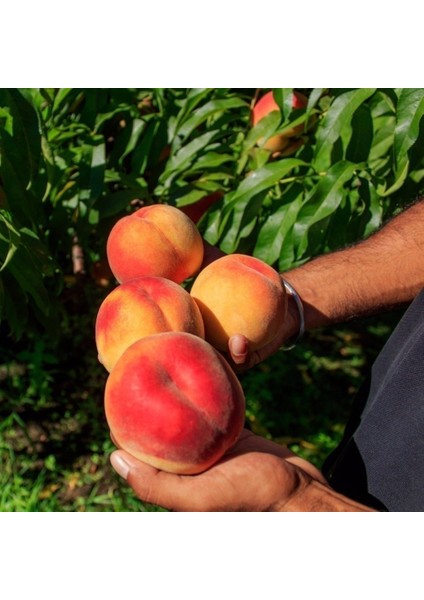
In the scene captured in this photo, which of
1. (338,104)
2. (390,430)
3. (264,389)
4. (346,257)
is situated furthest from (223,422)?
(264,389)

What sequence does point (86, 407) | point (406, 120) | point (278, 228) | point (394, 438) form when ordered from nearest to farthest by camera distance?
point (394, 438)
point (406, 120)
point (278, 228)
point (86, 407)

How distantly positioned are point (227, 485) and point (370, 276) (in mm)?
→ 820

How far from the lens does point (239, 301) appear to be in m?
1.45

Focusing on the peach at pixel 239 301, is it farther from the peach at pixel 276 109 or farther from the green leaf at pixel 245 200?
the peach at pixel 276 109

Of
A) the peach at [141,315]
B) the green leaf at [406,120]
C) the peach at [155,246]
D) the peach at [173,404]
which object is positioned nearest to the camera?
the peach at [173,404]

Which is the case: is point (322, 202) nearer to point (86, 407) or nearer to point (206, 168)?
point (206, 168)

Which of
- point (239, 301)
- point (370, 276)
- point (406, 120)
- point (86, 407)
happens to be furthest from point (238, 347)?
point (86, 407)

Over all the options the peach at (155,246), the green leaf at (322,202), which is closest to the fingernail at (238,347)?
the peach at (155,246)

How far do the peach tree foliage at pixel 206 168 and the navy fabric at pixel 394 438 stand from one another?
1.57 ft

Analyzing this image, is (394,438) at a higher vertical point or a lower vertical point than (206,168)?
lower

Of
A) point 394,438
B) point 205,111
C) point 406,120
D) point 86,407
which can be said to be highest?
point 406,120

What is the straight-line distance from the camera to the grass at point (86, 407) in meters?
2.51

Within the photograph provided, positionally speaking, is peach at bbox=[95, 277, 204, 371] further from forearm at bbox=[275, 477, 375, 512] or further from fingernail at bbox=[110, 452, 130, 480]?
forearm at bbox=[275, 477, 375, 512]

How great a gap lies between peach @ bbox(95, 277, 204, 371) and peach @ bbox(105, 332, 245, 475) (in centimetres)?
7
